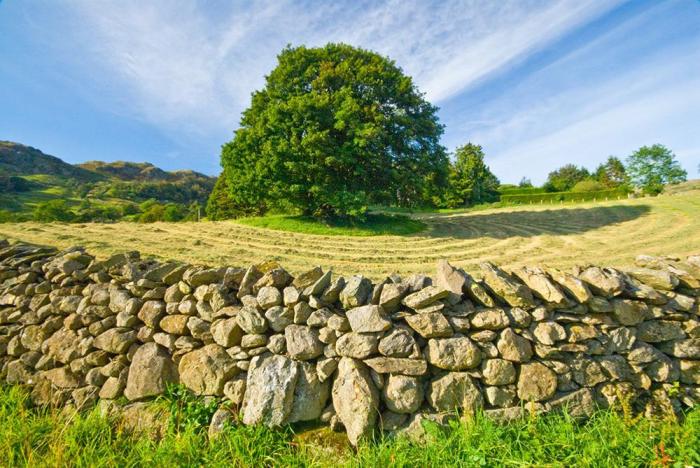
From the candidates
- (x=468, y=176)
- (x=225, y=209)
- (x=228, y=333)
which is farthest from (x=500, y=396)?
(x=468, y=176)

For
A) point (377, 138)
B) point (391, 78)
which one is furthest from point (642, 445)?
point (391, 78)

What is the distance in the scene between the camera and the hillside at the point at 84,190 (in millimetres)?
27922

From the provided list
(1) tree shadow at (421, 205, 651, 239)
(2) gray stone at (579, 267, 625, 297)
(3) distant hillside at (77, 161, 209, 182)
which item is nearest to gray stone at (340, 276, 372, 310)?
(2) gray stone at (579, 267, 625, 297)

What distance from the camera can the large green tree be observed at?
15.2 metres

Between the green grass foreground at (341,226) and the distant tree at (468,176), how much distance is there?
20388 mm

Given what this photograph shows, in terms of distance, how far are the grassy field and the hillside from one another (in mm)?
13252

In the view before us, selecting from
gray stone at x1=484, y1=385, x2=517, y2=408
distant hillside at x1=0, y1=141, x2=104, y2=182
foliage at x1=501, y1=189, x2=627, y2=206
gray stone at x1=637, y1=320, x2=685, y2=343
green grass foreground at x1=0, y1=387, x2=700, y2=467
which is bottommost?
green grass foreground at x1=0, y1=387, x2=700, y2=467

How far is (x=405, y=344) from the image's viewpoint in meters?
2.65

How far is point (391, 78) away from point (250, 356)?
1809 centimetres

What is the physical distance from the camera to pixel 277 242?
1218cm

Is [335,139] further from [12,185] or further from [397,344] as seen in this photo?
[12,185]

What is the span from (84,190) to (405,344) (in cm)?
6850

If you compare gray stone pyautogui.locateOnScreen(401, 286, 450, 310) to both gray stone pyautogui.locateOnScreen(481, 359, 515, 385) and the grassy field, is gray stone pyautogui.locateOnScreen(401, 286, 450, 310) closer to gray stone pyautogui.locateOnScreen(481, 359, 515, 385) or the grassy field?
gray stone pyautogui.locateOnScreen(481, 359, 515, 385)

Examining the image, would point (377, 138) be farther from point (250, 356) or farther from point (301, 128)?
point (250, 356)
